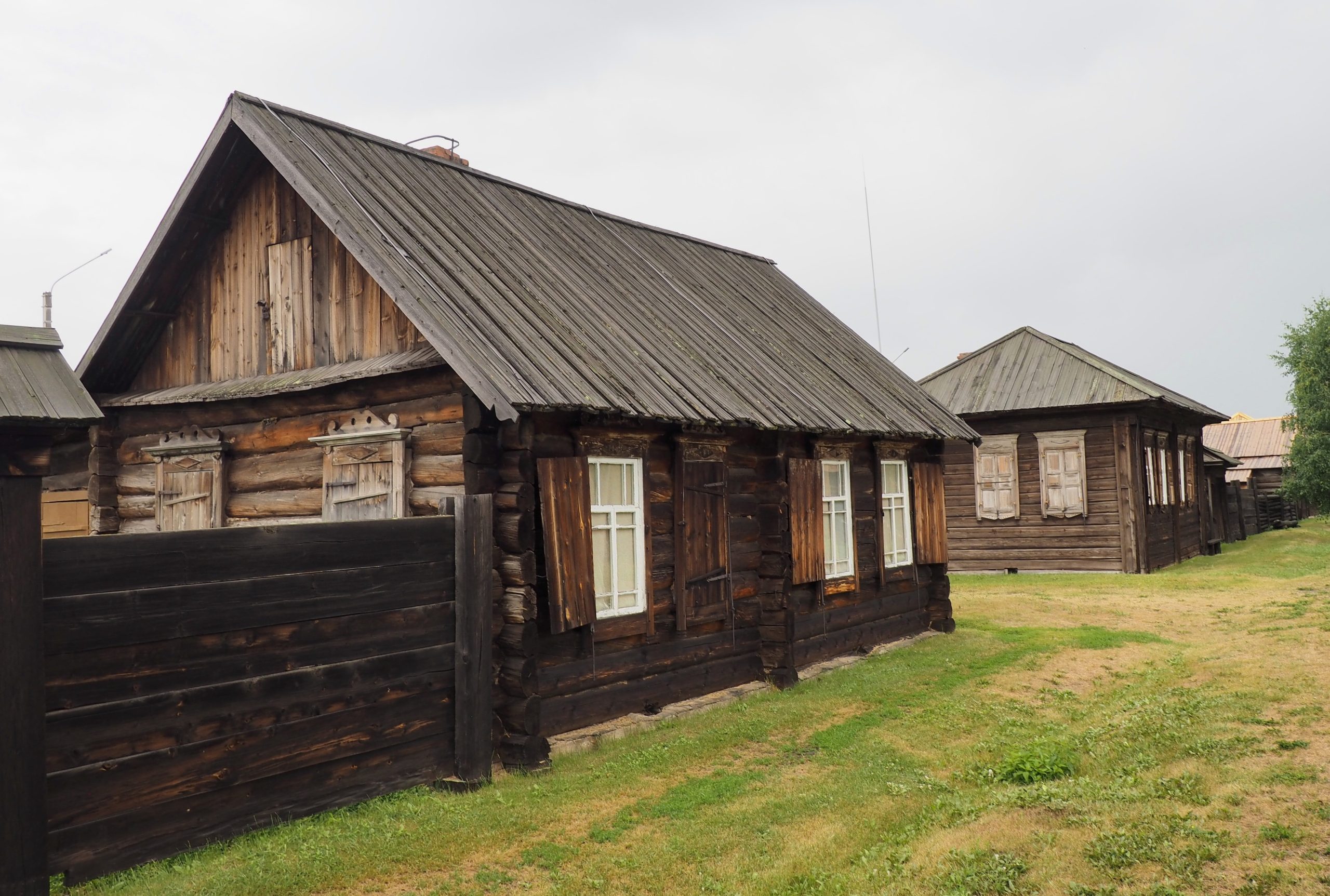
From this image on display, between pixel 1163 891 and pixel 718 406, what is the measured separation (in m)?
6.50

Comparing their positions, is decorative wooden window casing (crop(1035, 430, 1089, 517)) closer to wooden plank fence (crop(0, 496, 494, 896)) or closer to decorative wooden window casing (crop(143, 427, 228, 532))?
decorative wooden window casing (crop(143, 427, 228, 532))

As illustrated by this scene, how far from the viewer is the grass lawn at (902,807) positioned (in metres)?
5.60

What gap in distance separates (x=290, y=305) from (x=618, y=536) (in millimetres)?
4412

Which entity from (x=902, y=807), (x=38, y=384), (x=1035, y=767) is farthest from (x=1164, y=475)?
(x=38, y=384)

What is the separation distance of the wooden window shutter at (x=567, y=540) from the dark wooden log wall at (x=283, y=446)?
0.64 meters

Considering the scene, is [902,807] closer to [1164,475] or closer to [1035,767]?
[1035,767]

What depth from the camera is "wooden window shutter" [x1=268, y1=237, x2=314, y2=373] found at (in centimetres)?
1062

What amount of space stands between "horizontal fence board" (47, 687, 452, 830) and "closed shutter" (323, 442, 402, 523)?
2.28m

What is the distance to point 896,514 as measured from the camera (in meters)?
15.3

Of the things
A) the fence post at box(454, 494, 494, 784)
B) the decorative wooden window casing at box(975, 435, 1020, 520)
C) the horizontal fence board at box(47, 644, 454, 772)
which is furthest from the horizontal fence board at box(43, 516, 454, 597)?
the decorative wooden window casing at box(975, 435, 1020, 520)

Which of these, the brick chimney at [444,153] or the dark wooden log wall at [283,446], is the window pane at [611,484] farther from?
the brick chimney at [444,153]

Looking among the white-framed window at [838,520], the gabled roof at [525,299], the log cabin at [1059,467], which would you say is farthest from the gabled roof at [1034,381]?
the white-framed window at [838,520]

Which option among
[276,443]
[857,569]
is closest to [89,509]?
[276,443]

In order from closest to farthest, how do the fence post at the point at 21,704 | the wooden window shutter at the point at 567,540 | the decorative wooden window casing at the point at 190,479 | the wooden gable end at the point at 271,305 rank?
the fence post at the point at 21,704 → the wooden window shutter at the point at 567,540 → the wooden gable end at the point at 271,305 → the decorative wooden window casing at the point at 190,479
